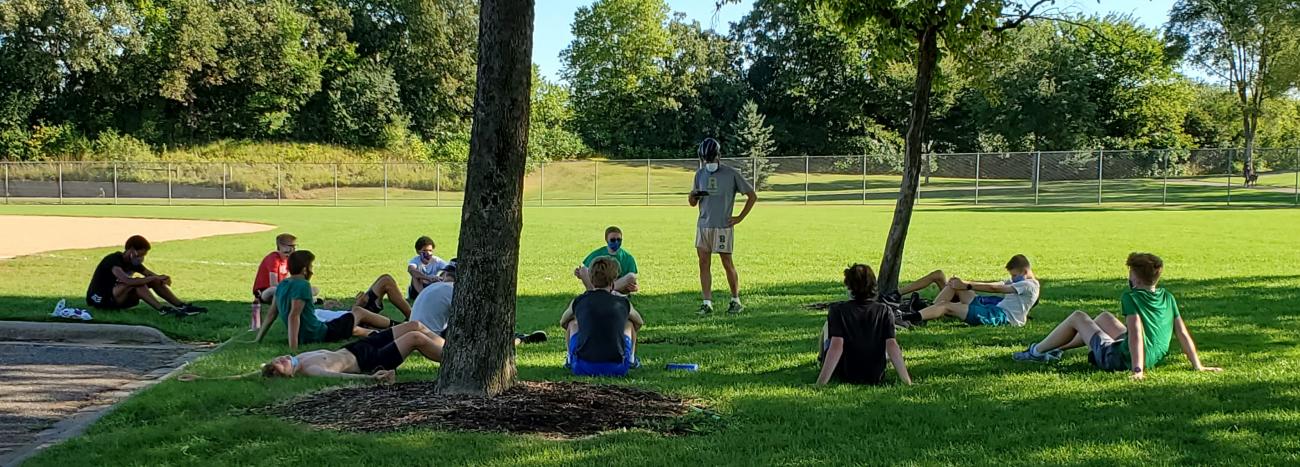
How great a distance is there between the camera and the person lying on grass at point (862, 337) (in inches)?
248

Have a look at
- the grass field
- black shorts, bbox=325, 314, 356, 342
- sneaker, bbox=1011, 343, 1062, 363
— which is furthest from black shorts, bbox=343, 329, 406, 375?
sneaker, bbox=1011, 343, 1062, 363

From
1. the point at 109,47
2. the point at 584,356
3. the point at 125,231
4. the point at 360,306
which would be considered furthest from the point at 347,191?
the point at 584,356

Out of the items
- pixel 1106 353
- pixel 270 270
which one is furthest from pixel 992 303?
pixel 270 270

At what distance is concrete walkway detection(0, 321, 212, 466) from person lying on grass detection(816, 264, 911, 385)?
14.6 ft

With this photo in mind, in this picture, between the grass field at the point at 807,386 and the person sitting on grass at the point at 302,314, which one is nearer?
the grass field at the point at 807,386

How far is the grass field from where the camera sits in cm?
470

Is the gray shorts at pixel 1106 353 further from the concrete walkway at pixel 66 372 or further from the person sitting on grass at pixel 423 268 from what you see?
the person sitting on grass at pixel 423 268

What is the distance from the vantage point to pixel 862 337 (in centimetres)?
629

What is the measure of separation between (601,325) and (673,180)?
4507cm

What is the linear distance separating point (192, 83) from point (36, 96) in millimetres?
8461

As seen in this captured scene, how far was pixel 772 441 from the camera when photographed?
4855 millimetres

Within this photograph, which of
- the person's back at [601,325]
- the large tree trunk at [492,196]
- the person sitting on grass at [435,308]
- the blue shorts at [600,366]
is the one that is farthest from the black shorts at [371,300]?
the large tree trunk at [492,196]

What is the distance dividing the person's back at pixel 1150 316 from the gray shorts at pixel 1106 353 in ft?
0.12

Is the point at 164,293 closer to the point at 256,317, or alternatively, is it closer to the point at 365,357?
the point at 256,317
